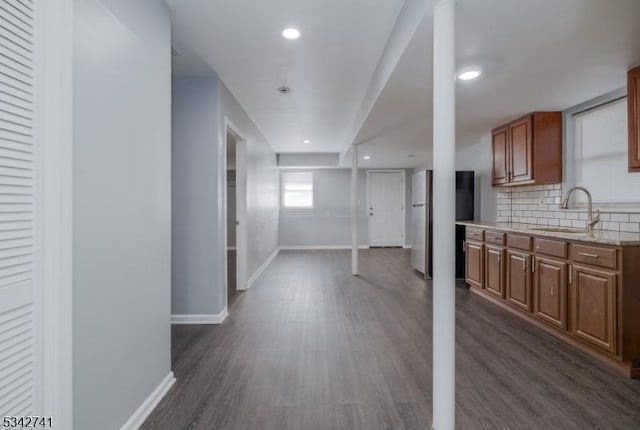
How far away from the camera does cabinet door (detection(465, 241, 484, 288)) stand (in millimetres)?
3854

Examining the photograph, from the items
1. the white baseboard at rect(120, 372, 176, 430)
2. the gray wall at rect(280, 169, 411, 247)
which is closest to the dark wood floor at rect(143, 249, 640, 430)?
the white baseboard at rect(120, 372, 176, 430)

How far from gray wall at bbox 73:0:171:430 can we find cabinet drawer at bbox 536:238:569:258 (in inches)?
118

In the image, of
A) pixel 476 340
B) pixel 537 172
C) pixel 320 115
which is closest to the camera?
pixel 476 340

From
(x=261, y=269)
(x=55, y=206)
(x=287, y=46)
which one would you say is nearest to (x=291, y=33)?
(x=287, y=46)

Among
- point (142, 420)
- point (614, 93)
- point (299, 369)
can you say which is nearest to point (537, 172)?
point (614, 93)

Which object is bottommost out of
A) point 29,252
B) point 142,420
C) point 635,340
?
point 142,420

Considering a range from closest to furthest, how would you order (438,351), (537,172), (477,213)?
(438,351) < (537,172) < (477,213)

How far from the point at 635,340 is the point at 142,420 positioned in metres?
3.05

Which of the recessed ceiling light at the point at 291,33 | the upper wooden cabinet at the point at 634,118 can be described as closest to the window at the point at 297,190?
the recessed ceiling light at the point at 291,33

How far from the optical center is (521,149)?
12.0 ft

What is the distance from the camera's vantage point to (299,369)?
2.21 meters

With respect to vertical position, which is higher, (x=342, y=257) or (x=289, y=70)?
(x=289, y=70)

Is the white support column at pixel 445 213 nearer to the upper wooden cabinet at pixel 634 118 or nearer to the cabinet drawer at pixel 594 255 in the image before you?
the cabinet drawer at pixel 594 255

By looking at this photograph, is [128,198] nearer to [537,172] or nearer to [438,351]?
[438,351]
